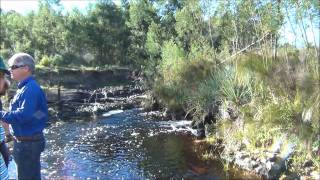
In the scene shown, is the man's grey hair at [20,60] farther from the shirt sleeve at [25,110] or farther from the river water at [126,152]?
the river water at [126,152]

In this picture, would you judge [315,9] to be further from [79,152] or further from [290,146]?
[79,152]

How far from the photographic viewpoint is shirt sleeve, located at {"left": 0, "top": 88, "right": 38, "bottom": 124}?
184 inches

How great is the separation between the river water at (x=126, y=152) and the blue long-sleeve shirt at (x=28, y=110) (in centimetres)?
665

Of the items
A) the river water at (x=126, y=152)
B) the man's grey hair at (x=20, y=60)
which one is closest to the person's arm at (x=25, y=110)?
the man's grey hair at (x=20, y=60)

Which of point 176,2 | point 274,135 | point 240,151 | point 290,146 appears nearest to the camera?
point 290,146

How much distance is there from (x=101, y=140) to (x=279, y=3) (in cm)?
782

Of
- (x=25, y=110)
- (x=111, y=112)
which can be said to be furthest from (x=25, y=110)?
(x=111, y=112)

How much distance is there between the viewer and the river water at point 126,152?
464 inches

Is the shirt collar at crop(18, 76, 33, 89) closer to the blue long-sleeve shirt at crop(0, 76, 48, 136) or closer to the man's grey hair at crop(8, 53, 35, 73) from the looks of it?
the blue long-sleeve shirt at crop(0, 76, 48, 136)

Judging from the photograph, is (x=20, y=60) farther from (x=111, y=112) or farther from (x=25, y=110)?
(x=111, y=112)

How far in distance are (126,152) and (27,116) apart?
10143mm

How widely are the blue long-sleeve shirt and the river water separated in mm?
6649

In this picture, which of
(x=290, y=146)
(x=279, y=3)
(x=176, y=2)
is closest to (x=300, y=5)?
(x=279, y=3)

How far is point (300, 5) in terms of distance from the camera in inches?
500
